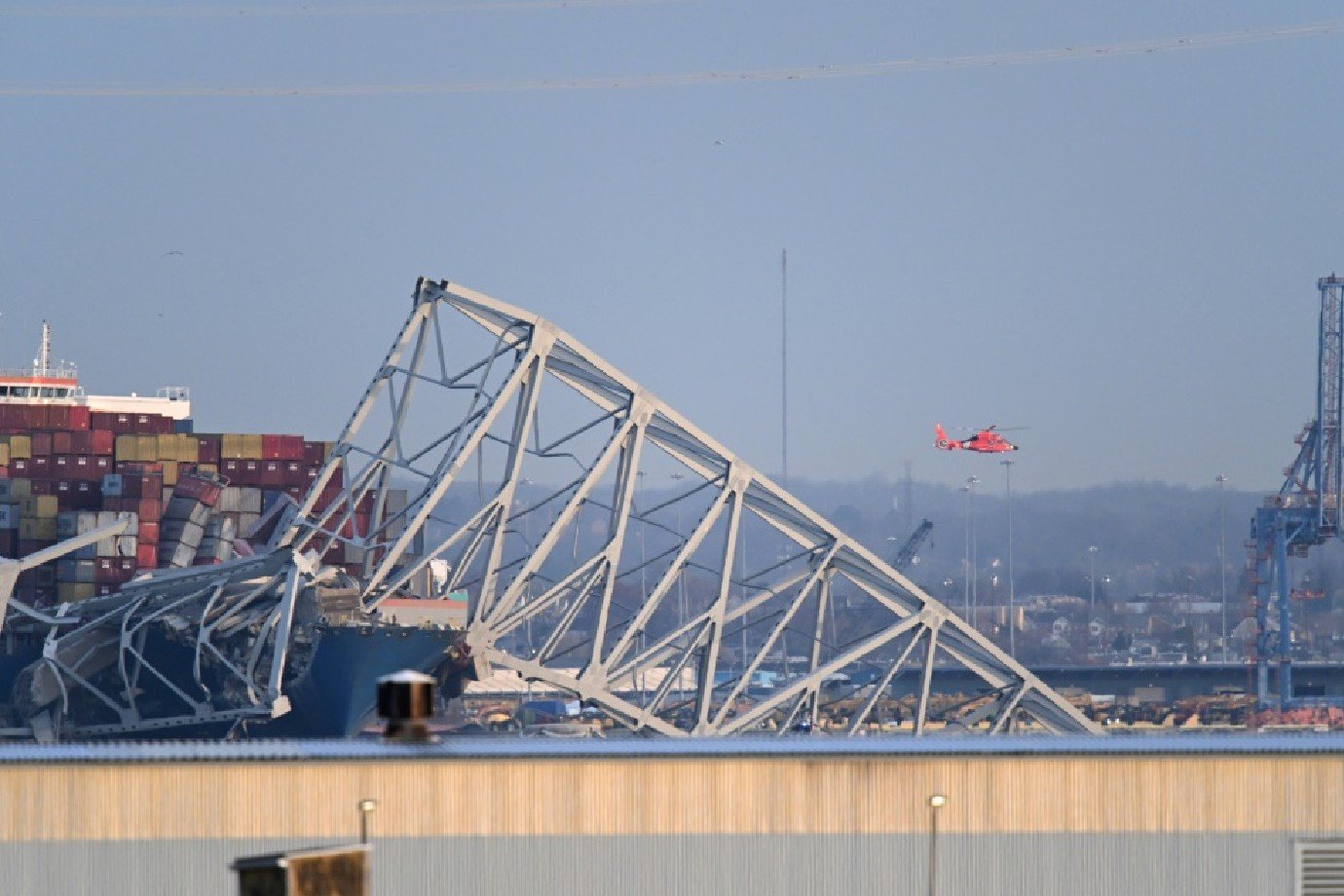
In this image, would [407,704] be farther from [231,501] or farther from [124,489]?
[231,501]

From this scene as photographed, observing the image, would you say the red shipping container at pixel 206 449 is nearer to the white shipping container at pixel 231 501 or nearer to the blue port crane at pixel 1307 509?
the white shipping container at pixel 231 501

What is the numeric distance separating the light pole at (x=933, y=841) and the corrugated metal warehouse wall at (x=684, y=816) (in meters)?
0.16

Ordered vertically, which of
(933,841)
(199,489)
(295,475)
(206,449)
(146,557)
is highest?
(206,449)

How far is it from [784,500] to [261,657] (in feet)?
66.5

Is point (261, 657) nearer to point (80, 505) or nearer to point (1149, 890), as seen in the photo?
point (80, 505)

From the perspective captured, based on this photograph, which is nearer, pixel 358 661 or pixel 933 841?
pixel 933 841

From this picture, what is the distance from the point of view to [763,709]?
8738cm

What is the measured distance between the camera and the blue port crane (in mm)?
166000

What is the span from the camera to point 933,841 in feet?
123

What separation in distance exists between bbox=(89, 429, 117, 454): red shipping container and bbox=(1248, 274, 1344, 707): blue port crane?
79.5 m

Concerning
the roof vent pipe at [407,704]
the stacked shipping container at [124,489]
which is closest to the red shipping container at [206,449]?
the stacked shipping container at [124,489]

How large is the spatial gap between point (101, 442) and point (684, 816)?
95098mm

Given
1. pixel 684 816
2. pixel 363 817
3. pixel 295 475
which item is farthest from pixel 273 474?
pixel 363 817

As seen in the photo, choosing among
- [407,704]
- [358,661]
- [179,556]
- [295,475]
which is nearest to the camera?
[407,704]
